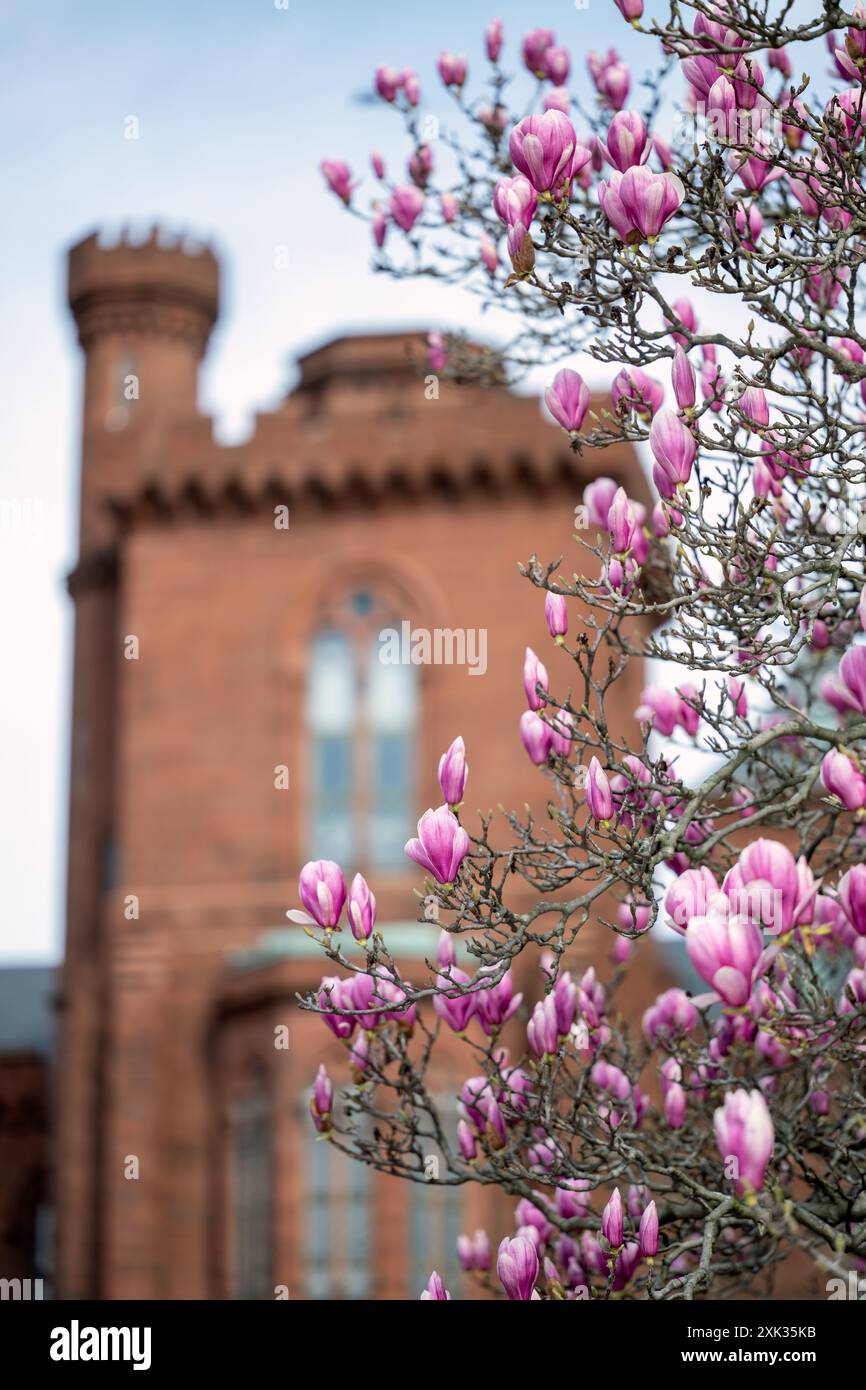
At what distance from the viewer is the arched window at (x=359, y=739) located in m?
22.6

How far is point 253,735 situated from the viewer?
76.1 feet

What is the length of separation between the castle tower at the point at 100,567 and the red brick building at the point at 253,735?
7 cm

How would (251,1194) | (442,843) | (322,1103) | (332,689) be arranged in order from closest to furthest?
(442,843), (322,1103), (251,1194), (332,689)

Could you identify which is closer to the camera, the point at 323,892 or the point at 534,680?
the point at 323,892

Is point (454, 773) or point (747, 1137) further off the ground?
point (454, 773)

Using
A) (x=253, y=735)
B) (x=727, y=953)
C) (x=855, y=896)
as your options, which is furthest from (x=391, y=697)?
(x=727, y=953)

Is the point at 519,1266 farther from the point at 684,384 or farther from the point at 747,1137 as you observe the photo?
the point at 684,384

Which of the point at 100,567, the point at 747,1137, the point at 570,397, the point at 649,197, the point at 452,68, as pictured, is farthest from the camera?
the point at 100,567

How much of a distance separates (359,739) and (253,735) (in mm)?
1182

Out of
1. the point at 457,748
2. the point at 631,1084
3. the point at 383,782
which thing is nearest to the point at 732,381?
the point at 457,748

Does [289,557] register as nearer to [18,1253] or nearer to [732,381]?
[18,1253]

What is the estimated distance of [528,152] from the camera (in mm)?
5059

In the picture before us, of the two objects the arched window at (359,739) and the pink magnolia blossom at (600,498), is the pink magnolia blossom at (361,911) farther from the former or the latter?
the arched window at (359,739)

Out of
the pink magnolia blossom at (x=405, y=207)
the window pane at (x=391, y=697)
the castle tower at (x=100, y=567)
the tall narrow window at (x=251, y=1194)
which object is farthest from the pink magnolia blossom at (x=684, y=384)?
the castle tower at (x=100, y=567)
